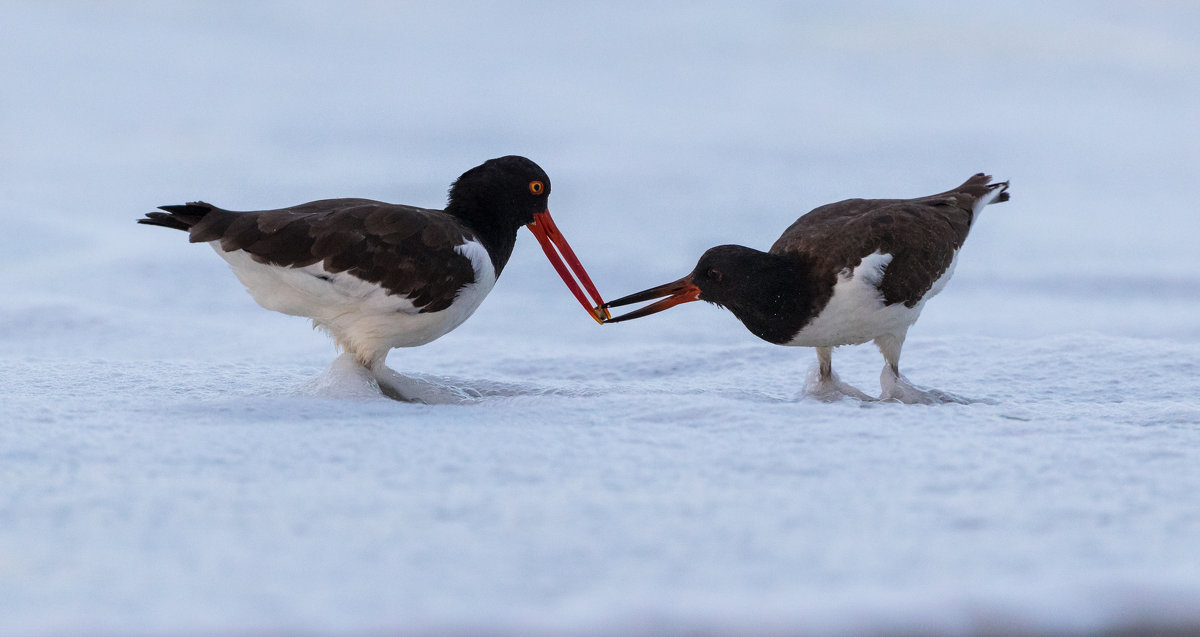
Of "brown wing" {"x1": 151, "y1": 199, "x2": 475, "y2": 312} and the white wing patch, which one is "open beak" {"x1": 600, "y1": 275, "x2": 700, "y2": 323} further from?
"brown wing" {"x1": 151, "y1": 199, "x2": 475, "y2": 312}

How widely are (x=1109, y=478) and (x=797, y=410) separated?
876mm

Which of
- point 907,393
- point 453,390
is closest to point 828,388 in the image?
→ point 907,393

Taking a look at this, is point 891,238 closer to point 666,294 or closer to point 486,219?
point 666,294

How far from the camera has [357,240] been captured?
3633 millimetres

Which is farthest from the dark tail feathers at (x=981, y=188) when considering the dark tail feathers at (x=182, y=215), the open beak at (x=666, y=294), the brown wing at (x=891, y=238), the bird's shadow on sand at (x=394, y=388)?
the dark tail feathers at (x=182, y=215)

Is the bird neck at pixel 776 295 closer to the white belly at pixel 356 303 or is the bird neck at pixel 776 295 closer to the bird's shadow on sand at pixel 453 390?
the bird's shadow on sand at pixel 453 390

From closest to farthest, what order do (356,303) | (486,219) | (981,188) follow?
(356,303)
(486,219)
(981,188)

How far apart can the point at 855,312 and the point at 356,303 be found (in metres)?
1.64

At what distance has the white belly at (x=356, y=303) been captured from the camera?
3627 mm

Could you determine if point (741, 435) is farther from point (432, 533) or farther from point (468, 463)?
point (432, 533)

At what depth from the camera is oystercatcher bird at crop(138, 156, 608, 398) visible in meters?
3.56

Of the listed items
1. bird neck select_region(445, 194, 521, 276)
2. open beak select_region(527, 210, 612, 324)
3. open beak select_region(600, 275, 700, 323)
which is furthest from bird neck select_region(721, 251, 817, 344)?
bird neck select_region(445, 194, 521, 276)

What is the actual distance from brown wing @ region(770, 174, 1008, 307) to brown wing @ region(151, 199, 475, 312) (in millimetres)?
1192

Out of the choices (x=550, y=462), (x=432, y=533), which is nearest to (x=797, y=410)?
(x=550, y=462)
